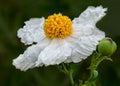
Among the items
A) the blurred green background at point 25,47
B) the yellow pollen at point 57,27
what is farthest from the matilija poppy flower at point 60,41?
the blurred green background at point 25,47

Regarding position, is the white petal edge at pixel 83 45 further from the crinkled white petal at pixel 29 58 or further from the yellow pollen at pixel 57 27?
the crinkled white petal at pixel 29 58

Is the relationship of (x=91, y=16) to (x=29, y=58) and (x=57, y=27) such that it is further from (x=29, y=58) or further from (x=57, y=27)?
(x=29, y=58)

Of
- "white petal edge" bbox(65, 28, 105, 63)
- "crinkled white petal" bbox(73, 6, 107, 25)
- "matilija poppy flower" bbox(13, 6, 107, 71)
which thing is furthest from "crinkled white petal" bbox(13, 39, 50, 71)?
"crinkled white petal" bbox(73, 6, 107, 25)

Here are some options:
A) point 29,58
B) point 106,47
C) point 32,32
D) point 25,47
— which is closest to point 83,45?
point 106,47

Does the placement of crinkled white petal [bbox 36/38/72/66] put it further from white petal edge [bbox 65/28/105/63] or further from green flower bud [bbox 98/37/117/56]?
green flower bud [bbox 98/37/117/56]

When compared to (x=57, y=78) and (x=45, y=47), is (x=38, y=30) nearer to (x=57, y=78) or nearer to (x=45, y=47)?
(x=45, y=47)

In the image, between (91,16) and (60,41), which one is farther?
(91,16)
